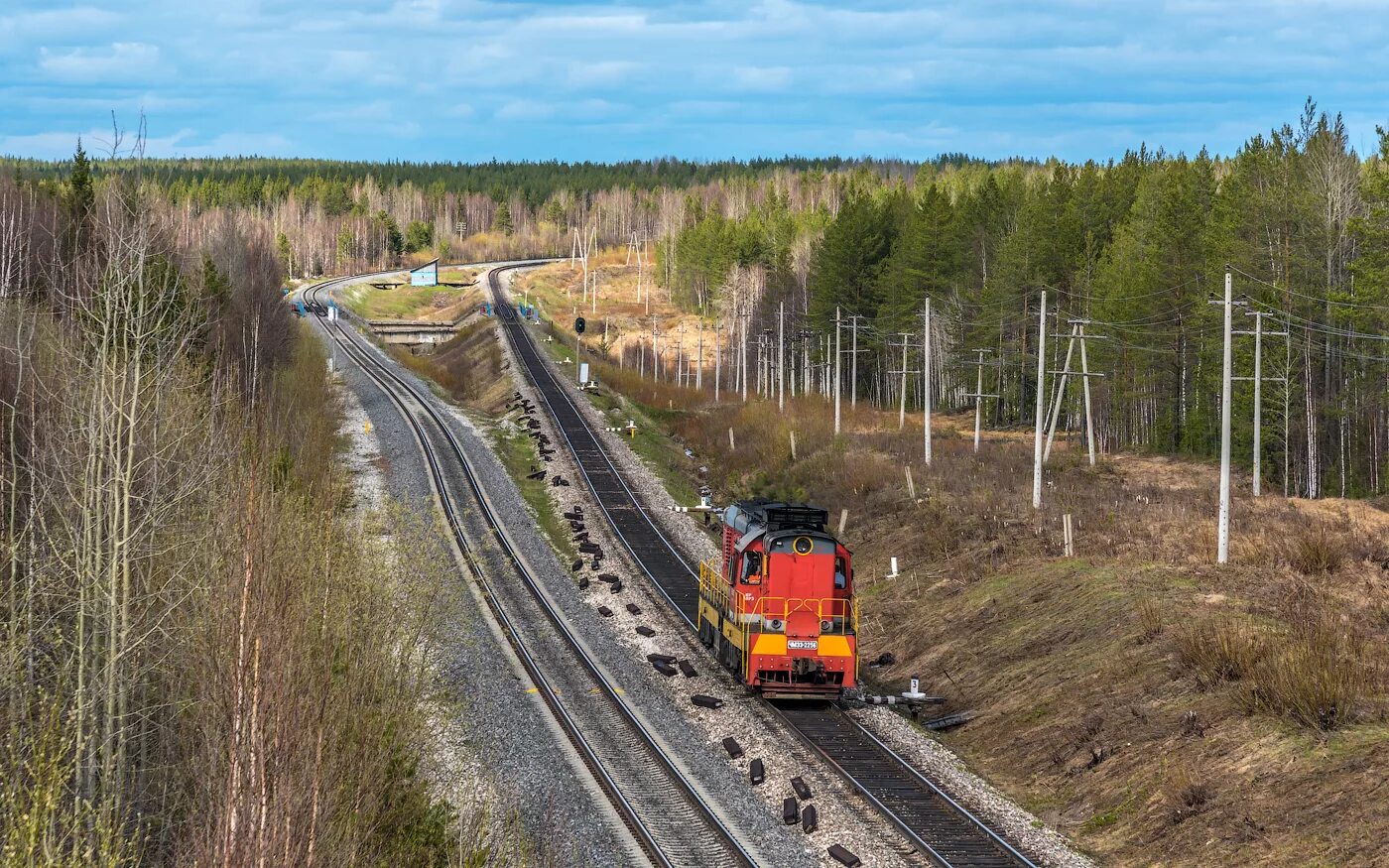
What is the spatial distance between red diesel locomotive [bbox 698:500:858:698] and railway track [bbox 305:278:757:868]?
2882mm

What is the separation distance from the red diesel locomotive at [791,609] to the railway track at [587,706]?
2.88 m

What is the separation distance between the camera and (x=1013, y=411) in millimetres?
87125

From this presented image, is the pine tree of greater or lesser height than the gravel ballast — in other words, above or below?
above

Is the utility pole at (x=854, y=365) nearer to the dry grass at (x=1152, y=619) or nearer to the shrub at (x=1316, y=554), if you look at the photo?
the shrub at (x=1316, y=554)

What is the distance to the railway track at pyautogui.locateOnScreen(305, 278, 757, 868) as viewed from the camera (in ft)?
61.1

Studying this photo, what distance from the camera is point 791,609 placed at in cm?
2570

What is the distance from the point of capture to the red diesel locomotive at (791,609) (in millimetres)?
25047

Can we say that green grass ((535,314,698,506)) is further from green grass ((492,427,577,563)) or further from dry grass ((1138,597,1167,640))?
dry grass ((1138,597,1167,640))

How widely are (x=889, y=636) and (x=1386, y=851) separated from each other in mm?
17461

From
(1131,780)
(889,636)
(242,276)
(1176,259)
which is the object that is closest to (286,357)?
(242,276)

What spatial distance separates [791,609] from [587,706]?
15.4 ft

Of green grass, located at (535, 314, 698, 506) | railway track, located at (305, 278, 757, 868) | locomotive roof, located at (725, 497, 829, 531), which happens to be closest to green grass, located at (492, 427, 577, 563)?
railway track, located at (305, 278, 757, 868)

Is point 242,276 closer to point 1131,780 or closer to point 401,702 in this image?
point 401,702

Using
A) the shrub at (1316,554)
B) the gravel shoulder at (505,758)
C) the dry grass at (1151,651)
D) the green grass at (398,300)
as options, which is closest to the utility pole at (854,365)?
the dry grass at (1151,651)
